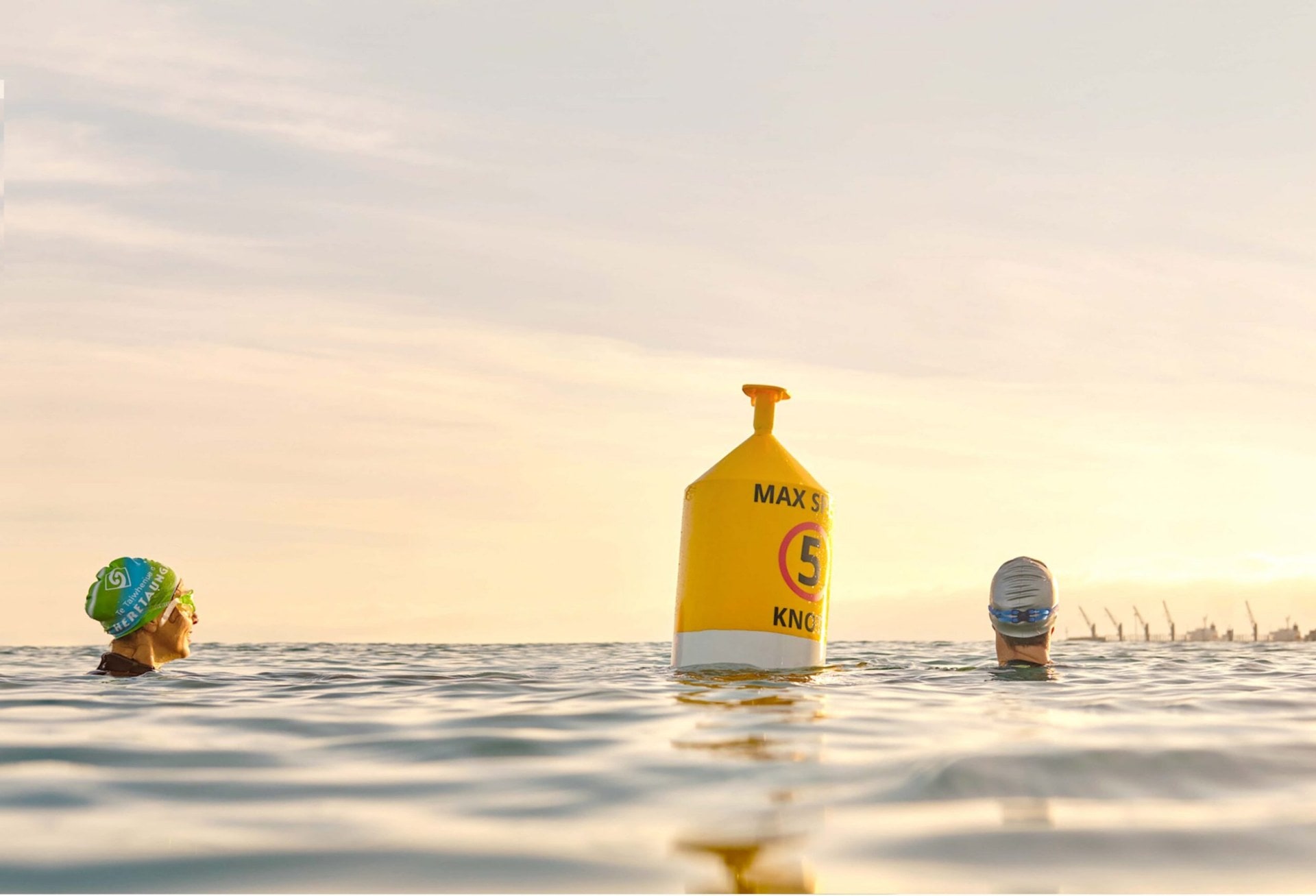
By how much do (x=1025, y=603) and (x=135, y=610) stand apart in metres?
7.52

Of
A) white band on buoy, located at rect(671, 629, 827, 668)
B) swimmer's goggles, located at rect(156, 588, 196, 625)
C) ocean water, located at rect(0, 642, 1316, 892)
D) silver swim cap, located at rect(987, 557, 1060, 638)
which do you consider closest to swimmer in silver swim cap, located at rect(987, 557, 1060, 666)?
silver swim cap, located at rect(987, 557, 1060, 638)

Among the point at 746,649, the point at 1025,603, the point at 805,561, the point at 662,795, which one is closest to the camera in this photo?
the point at 662,795

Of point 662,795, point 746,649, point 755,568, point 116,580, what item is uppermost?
point 755,568

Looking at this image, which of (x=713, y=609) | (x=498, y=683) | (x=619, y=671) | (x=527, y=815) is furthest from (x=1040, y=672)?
(x=527, y=815)

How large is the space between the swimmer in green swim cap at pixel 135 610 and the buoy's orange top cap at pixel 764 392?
515cm

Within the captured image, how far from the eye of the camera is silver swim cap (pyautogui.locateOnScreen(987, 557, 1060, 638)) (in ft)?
31.7

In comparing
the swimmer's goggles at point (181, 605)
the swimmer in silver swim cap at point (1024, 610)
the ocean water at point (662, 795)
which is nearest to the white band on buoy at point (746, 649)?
the ocean water at point (662, 795)

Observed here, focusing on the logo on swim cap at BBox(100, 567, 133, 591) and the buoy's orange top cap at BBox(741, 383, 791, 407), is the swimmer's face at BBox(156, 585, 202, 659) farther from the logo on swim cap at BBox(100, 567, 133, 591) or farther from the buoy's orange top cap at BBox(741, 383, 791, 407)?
the buoy's orange top cap at BBox(741, 383, 791, 407)

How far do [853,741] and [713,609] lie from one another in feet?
13.0

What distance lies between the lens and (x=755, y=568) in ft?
27.9

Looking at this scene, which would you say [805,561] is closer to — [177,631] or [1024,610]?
[1024,610]

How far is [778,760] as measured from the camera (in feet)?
13.4

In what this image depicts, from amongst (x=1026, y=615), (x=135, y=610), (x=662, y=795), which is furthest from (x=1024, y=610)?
(x=135, y=610)

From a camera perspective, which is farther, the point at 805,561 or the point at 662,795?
the point at 805,561
